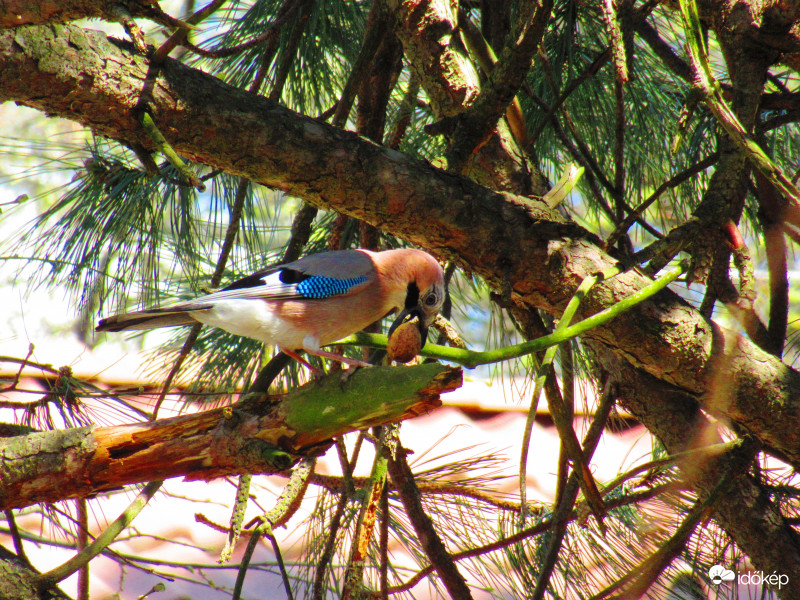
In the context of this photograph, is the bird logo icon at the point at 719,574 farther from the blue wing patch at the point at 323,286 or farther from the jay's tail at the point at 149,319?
the jay's tail at the point at 149,319

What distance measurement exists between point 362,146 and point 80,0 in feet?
2.60

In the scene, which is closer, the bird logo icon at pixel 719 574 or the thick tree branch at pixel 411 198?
the thick tree branch at pixel 411 198

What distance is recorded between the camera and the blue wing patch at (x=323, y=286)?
8.07ft

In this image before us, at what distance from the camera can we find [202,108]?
1.69 metres

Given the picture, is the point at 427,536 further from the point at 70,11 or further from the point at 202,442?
the point at 70,11

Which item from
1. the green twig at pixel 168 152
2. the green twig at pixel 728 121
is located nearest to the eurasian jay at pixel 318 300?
the green twig at pixel 168 152

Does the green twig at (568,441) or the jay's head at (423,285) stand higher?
the jay's head at (423,285)

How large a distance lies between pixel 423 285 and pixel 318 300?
0.44 m

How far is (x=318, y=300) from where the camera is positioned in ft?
8.04

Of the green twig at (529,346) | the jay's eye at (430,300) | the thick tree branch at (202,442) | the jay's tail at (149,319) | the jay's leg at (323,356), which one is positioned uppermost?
the jay's eye at (430,300)

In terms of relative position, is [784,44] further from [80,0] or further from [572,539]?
[80,0]

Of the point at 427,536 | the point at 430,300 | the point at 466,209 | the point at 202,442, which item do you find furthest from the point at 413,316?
the point at 202,442

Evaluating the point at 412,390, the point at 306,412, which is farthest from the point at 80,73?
the point at 412,390

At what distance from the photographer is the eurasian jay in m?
2.37
